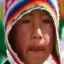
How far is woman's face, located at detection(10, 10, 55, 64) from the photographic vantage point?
2.43 ft

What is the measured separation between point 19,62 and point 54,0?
24cm

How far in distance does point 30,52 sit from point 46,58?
0.26 ft

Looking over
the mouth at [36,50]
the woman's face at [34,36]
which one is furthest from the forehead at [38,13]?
the mouth at [36,50]

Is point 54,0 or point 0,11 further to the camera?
point 0,11

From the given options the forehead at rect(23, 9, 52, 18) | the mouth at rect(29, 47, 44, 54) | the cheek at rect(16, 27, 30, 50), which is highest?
the forehead at rect(23, 9, 52, 18)

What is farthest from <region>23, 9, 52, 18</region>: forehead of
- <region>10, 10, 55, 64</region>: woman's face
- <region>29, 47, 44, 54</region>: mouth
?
<region>29, 47, 44, 54</region>: mouth

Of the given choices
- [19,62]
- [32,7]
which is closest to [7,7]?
[32,7]

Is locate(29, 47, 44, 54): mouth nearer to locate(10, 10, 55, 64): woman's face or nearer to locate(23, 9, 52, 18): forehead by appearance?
locate(10, 10, 55, 64): woman's face

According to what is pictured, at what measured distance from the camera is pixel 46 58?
80 centimetres

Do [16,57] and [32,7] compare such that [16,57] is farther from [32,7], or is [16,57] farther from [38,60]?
[32,7]

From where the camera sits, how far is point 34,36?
2.40 ft

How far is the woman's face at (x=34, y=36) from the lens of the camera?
740 millimetres

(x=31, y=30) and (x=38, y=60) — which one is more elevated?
(x=31, y=30)

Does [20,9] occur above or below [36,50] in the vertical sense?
above
